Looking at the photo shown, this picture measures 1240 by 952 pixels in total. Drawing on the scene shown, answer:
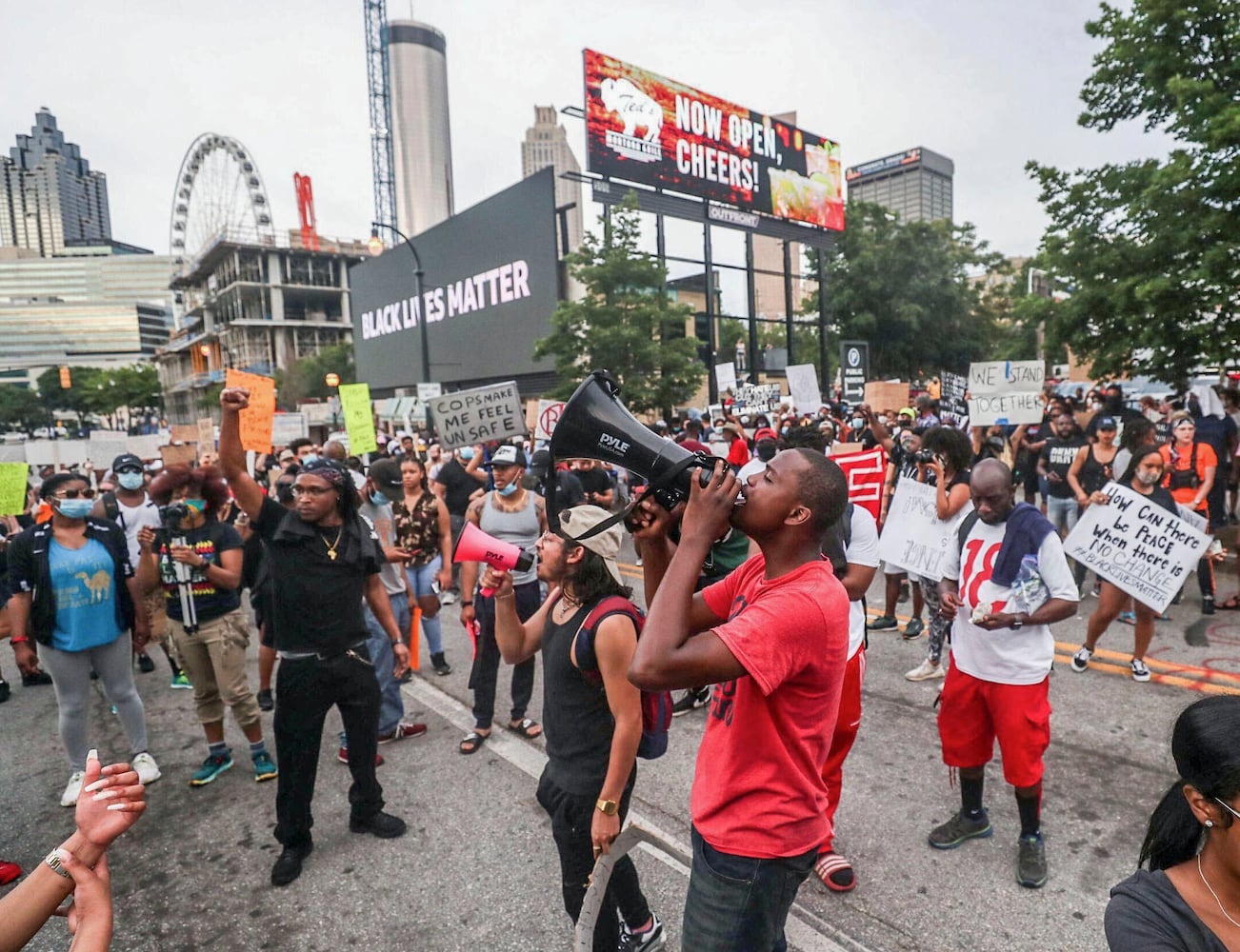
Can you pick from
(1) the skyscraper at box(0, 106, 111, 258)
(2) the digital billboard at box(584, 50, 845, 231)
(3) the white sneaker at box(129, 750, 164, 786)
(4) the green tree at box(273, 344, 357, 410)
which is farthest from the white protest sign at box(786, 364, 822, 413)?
(1) the skyscraper at box(0, 106, 111, 258)

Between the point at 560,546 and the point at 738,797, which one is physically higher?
the point at 560,546

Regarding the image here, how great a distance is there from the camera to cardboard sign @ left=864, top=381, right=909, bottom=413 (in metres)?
17.7

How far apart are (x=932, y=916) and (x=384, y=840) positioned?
254 centimetres

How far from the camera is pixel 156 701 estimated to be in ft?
18.9

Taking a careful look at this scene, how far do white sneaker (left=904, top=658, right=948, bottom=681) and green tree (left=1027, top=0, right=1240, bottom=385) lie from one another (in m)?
7.55

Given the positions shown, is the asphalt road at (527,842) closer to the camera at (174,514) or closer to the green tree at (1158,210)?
the camera at (174,514)

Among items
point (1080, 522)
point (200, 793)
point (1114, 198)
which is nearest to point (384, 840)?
point (200, 793)

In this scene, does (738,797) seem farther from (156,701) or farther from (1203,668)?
(156,701)

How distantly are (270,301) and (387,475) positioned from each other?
7652cm

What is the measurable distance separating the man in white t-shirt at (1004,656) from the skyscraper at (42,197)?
761ft

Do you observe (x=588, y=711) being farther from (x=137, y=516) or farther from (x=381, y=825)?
(x=137, y=516)

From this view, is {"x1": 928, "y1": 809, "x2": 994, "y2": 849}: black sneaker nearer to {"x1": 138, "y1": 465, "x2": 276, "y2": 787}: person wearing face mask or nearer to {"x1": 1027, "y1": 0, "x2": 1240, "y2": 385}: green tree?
{"x1": 138, "y1": 465, "x2": 276, "y2": 787}: person wearing face mask

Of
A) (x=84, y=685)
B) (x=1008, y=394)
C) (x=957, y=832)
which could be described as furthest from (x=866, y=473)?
(x=1008, y=394)

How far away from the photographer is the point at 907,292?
35.1 meters
